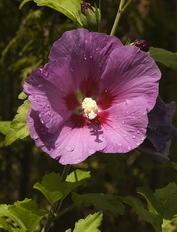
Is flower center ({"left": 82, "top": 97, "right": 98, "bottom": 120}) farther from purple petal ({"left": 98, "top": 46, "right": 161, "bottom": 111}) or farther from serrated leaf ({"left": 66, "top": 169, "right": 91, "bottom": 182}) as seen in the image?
serrated leaf ({"left": 66, "top": 169, "right": 91, "bottom": 182})

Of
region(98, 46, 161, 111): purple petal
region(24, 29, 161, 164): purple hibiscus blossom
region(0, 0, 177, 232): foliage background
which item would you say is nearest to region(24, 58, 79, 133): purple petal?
region(24, 29, 161, 164): purple hibiscus blossom

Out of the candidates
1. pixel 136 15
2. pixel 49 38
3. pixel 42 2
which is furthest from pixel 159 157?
pixel 136 15

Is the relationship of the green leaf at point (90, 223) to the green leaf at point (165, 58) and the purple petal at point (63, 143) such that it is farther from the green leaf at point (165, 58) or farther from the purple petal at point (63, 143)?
the green leaf at point (165, 58)

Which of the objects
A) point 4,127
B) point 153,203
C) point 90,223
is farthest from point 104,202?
point 4,127

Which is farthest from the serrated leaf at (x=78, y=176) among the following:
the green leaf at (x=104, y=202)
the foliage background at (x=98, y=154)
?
the foliage background at (x=98, y=154)

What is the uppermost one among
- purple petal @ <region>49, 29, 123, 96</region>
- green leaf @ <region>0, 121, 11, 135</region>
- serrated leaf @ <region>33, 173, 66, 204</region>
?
purple petal @ <region>49, 29, 123, 96</region>

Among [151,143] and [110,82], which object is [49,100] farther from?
[151,143]

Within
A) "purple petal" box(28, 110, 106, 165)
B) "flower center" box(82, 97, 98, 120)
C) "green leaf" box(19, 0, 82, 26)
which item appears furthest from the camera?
"green leaf" box(19, 0, 82, 26)

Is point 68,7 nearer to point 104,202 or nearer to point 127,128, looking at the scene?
point 127,128
